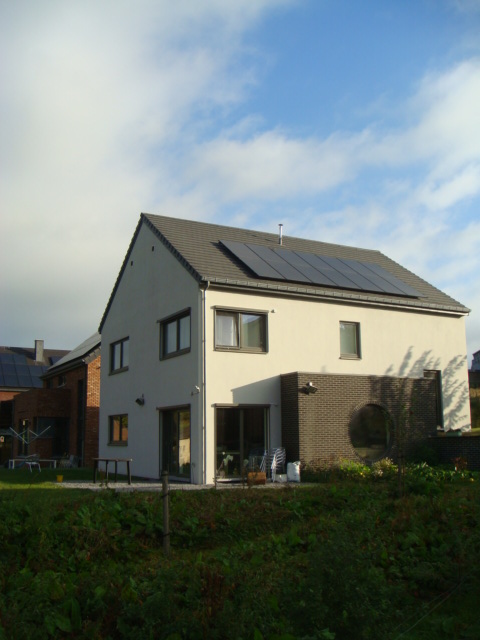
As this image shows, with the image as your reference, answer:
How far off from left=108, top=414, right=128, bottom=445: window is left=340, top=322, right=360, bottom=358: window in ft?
25.5

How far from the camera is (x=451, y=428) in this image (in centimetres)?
2253

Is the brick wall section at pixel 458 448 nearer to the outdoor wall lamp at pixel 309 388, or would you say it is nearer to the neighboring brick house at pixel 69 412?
the outdoor wall lamp at pixel 309 388

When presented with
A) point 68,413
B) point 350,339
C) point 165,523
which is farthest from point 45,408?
point 165,523

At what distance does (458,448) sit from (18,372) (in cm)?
3352

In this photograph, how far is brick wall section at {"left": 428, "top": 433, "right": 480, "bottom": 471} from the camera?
18.0 m

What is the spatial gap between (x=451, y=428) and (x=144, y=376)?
33.9 ft

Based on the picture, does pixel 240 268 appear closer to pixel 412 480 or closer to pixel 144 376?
pixel 144 376

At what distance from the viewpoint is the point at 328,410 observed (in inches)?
717

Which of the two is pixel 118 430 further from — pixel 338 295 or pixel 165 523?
pixel 165 523

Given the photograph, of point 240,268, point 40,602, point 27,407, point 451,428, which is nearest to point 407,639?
point 40,602

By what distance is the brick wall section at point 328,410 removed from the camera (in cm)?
1781

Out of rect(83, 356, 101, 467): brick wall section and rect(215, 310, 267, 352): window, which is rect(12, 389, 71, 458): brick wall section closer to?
rect(83, 356, 101, 467): brick wall section

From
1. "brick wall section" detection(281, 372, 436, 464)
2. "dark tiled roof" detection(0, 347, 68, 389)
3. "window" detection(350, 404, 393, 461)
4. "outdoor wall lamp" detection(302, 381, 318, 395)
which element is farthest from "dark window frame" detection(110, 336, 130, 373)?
"dark tiled roof" detection(0, 347, 68, 389)

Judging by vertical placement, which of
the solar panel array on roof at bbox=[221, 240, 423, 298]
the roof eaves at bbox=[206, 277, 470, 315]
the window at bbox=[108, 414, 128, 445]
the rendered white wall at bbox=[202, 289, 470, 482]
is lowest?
the window at bbox=[108, 414, 128, 445]
